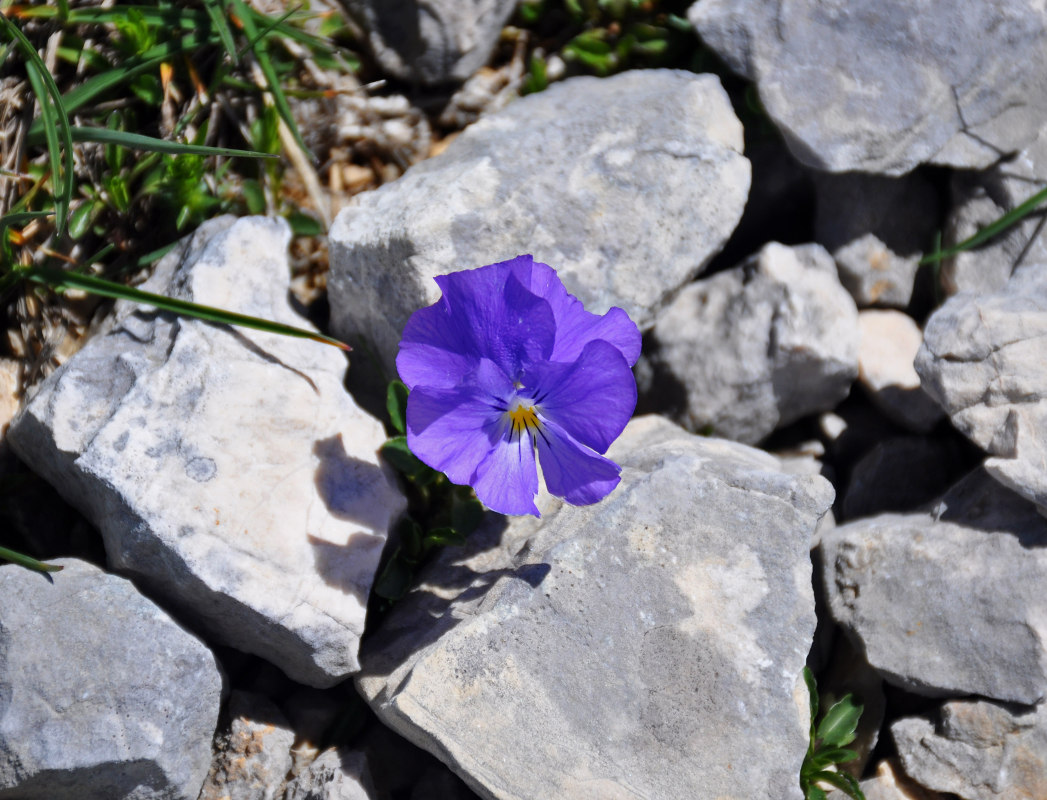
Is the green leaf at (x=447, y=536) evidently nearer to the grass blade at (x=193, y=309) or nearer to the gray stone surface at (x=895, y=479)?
the grass blade at (x=193, y=309)

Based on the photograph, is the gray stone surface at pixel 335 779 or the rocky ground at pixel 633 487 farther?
the gray stone surface at pixel 335 779

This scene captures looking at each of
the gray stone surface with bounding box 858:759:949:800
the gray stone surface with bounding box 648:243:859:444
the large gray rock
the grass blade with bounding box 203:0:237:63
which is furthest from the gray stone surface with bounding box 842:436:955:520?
the grass blade with bounding box 203:0:237:63

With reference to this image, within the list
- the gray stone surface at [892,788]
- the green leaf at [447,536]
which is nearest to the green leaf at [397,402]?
the green leaf at [447,536]

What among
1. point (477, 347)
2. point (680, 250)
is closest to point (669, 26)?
point (680, 250)

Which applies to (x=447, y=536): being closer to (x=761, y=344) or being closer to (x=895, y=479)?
(x=761, y=344)

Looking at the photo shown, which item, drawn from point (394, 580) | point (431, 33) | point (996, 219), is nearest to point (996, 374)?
point (996, 219)

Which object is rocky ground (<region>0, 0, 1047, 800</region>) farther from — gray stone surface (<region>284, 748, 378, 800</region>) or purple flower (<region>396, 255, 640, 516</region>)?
purple flower (<region>396, 255, 640, 516</region>)

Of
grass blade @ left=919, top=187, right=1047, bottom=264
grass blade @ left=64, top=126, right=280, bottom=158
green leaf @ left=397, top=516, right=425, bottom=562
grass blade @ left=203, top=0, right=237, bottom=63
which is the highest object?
grass blade @ left=203, top=0, right=237, bottom=63
